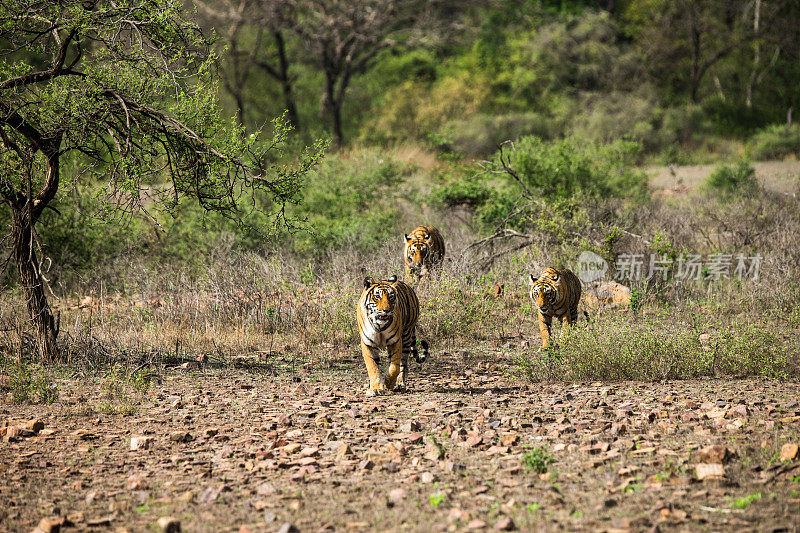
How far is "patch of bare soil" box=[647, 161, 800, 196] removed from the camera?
20312mm

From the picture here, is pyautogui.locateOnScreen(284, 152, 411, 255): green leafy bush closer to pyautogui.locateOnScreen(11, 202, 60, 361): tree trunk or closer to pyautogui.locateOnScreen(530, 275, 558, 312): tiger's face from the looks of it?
pyautogui.locateOnScreen(530, 275, 558, 312): tiger's face

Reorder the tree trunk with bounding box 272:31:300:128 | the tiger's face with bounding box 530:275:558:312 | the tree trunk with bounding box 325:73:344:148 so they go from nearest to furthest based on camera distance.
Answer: the tiger's face with bounding box 530:275:558:312, the tree trunk with bounding box 272:31:300:128, the tree trunk with bounding box 325:73:344:148

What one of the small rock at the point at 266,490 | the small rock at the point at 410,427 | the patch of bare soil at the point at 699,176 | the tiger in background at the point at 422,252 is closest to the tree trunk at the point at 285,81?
the patch of bare soil at the point at 699,176

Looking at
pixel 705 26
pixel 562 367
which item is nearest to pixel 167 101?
pixel 562 367

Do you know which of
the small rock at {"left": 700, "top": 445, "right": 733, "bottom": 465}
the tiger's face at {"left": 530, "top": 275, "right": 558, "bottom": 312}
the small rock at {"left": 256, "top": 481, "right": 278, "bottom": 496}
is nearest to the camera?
the small rock at {"left": 256, "top": 481, "right": 278, "bottom": 496}

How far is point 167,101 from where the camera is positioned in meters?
9.38

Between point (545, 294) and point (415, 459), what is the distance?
4.60 meters

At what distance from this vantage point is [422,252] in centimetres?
1280

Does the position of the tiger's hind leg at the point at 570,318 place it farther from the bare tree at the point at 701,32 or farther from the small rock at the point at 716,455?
the bare tree at the point at 701,32

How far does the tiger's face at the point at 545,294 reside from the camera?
9742mm

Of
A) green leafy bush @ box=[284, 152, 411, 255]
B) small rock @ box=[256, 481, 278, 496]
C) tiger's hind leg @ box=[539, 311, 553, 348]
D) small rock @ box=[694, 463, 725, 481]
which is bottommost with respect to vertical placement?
small rock @ box=[256, 481, 278, 496]

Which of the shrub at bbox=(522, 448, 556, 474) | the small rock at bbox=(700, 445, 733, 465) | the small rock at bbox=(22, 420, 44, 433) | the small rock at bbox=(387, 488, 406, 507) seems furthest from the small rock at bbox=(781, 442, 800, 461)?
the small rock at bbox=(22, 420, 44, 433)

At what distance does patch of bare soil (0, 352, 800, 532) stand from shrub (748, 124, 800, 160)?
2291 cm

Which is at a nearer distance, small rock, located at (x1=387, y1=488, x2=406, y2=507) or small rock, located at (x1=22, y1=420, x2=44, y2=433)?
small rock, located at (x1=387, y1=488, x2=406, y2=507)
